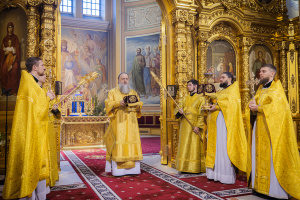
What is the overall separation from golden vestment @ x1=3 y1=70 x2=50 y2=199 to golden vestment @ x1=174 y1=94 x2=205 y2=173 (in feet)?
11.1

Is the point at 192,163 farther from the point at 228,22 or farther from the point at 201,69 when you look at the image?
the point at 228,22

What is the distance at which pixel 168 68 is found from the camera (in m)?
7.62

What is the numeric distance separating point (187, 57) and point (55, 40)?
11.0 feet

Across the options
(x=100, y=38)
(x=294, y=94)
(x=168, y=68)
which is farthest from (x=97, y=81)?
(x=294, y=94)

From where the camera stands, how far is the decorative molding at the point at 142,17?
16.1m

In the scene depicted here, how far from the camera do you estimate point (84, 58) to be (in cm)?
1634

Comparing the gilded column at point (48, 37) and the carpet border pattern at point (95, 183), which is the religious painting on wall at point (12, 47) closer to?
the gilded column at point (48, 37)

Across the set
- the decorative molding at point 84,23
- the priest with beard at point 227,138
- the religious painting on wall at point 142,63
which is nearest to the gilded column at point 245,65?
the priest with beard at point 227,138

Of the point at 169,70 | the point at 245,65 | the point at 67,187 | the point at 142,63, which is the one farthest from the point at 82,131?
the point at 245,65

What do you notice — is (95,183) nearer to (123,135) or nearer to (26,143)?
(123,135)

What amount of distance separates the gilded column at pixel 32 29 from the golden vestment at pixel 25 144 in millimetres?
2621

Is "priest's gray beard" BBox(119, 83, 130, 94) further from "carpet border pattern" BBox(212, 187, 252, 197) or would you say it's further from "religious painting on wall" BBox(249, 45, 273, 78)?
"religious painting on wall" BBox(249, 45, 273, 78)

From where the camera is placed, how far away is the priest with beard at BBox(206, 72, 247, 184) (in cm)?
542

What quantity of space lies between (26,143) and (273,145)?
360cm
